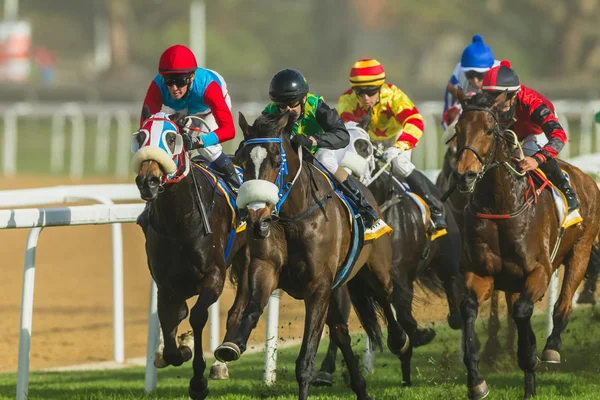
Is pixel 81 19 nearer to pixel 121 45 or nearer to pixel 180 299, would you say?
pixel 121 45

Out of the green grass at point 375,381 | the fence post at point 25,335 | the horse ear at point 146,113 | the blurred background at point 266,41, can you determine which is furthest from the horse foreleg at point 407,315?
the blurred background at point 266,41

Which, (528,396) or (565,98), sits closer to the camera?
(528,396)

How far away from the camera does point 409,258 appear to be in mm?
7219

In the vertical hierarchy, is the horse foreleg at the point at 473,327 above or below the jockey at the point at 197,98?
below

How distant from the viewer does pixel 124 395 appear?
5945 mm

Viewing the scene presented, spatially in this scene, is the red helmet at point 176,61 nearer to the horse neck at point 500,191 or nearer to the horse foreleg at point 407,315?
the horse neck at point 500,191

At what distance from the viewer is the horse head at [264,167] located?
4992 mm

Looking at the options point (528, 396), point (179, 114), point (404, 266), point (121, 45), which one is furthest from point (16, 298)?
point (121, 45)

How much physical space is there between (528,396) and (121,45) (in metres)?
36.7

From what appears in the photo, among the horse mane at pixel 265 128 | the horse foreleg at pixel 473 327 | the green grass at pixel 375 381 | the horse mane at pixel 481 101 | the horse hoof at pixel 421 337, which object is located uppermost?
the horse mane at pixel 481 101

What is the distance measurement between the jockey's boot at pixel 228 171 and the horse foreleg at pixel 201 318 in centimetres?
59

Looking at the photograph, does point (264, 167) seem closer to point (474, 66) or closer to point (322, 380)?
point (322, 380)

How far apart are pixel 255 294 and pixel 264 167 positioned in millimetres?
639

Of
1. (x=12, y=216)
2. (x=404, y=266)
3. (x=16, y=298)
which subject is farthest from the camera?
(x=16, y=298)
